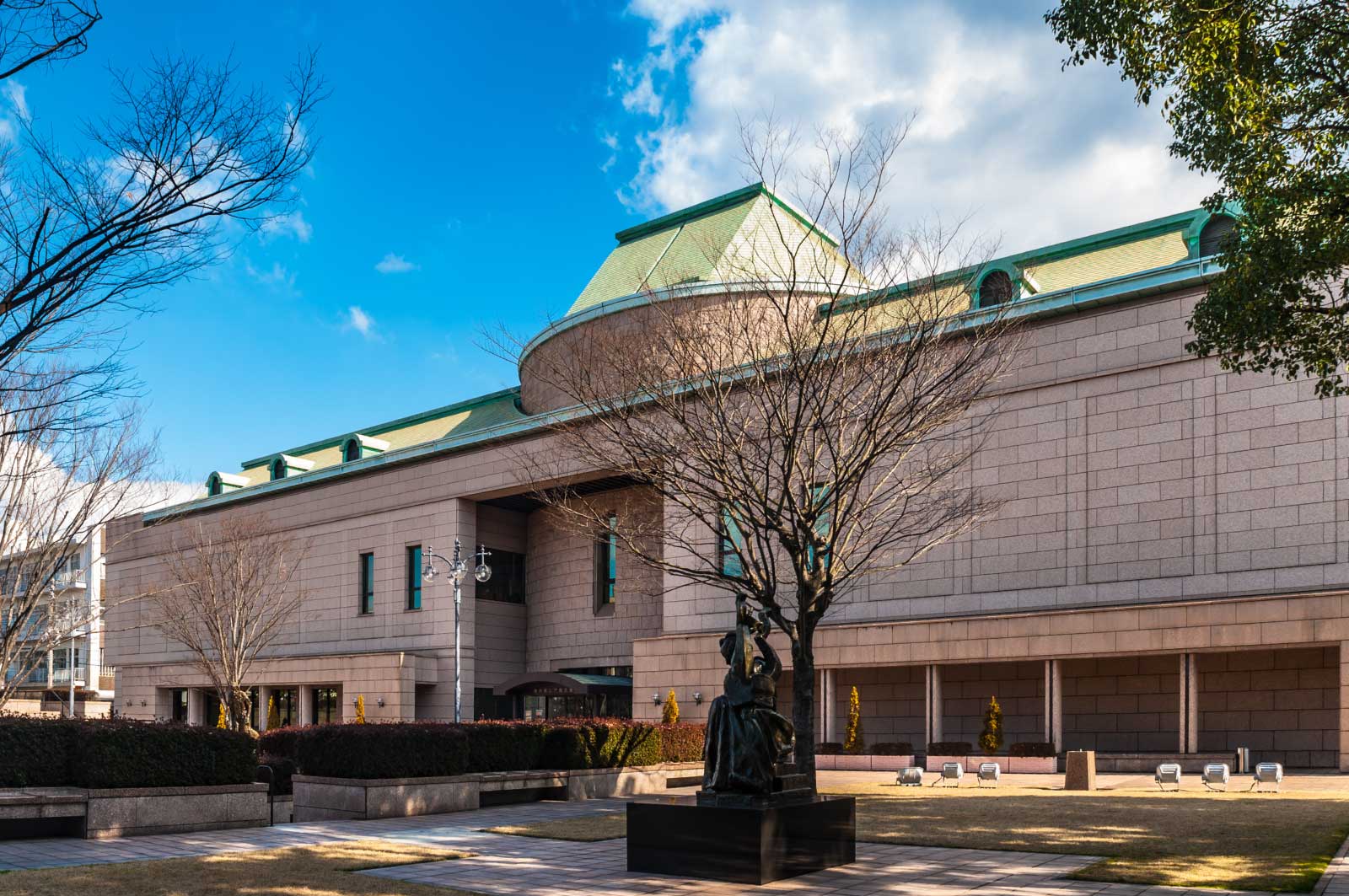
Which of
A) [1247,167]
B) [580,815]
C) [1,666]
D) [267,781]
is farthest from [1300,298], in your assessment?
[1,666]

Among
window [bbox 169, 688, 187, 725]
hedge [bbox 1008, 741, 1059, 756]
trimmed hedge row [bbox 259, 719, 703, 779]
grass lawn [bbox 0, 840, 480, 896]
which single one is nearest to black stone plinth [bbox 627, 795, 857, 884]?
grass lawn [bbox 0, 840, 480, 896]

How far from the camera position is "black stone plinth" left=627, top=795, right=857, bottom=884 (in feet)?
42.3

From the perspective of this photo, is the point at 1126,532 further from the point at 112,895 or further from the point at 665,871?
the point at 112,895

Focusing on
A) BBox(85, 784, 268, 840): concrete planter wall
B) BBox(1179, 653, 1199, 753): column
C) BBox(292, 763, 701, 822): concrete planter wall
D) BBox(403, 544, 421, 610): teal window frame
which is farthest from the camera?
BBox(403, 544, 421, 610): teal window frame

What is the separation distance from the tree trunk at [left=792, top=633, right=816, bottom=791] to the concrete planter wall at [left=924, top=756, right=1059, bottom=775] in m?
10.5

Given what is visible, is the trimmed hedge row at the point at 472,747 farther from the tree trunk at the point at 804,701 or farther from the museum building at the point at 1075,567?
the tree trunk at the point at 804,701

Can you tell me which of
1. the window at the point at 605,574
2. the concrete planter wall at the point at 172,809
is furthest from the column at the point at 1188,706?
the window at the point at 605,574

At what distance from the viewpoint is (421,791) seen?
21.0 m

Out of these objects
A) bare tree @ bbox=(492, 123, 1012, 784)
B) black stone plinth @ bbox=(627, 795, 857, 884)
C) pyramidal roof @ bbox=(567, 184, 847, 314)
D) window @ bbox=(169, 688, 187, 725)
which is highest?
pyramidal roof @ bbox=(567, 184, 847, 314)

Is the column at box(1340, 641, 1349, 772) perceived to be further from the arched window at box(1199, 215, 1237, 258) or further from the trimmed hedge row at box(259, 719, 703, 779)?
the trimmed hedge row at box(259, 719, 703, 779)

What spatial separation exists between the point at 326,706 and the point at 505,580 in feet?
30.9

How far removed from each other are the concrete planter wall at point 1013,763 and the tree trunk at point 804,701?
10505 millimetres

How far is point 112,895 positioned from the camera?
39.2 feet

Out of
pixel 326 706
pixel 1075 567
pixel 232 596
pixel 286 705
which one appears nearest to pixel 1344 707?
pixel 1075 567
